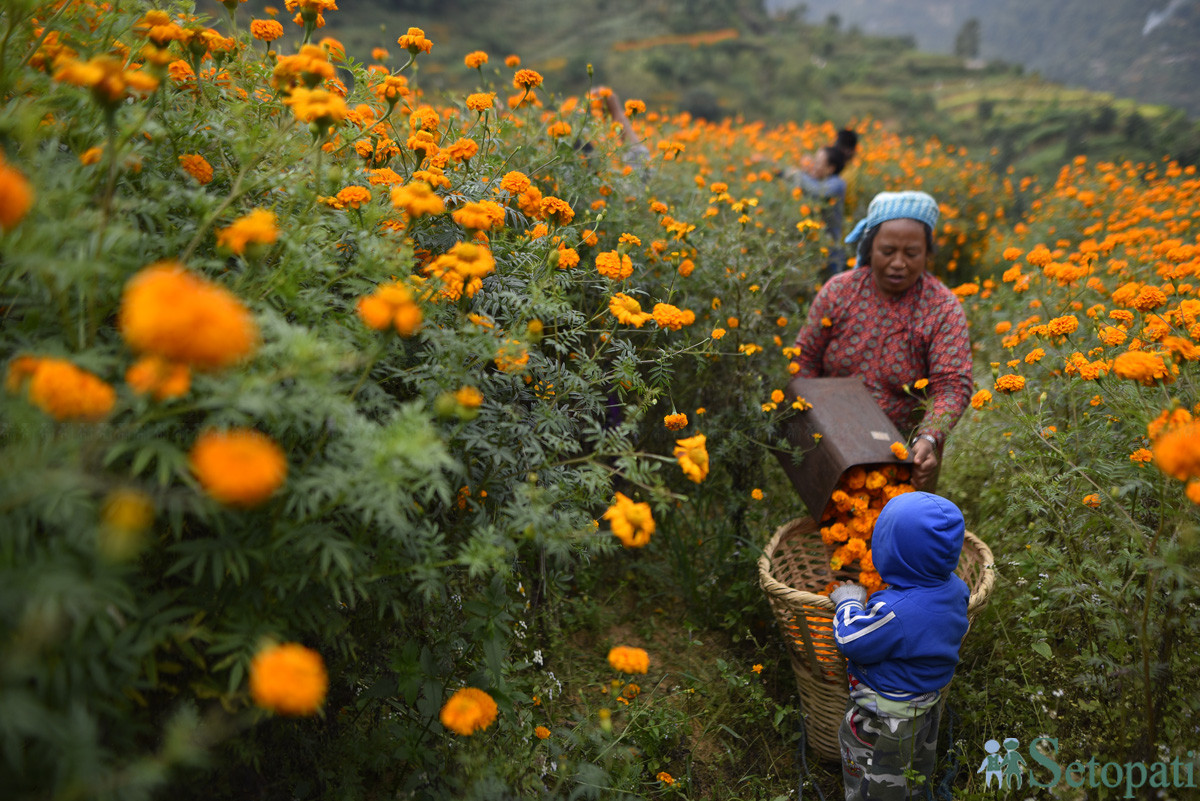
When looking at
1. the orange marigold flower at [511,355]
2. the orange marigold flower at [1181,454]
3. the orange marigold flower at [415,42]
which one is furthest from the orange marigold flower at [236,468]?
the orange marigold flower at [1181,454]

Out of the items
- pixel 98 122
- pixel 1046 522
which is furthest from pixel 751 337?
pixel 98 122

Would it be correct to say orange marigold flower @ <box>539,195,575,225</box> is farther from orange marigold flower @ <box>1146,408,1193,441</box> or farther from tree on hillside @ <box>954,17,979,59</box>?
tree on hillside @ <box>954,17,979,59</box>

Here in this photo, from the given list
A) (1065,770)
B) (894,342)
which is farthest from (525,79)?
(1065,770)

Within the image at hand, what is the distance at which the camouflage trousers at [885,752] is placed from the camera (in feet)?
6.20

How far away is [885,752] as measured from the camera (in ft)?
6.20

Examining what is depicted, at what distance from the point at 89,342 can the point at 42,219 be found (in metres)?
0.21

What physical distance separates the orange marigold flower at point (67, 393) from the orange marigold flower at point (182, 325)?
0.30ft

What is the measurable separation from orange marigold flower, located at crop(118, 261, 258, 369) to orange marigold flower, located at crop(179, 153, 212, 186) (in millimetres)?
746

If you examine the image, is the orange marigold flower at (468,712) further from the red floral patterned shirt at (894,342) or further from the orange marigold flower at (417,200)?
the red floral patterned shirt at (894,342)

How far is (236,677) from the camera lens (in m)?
1.05

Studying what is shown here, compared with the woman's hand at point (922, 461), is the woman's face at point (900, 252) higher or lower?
higher

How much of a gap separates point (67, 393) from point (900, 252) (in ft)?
8.74

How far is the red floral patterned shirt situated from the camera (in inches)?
101

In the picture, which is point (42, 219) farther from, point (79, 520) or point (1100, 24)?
point (1100, 24)
